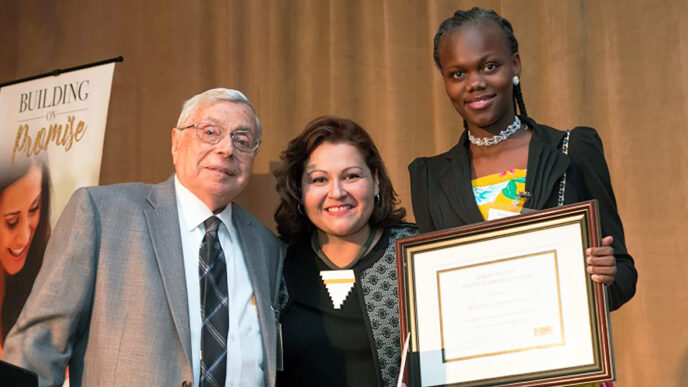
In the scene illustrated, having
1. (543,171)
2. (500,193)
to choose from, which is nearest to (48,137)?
(500,193)

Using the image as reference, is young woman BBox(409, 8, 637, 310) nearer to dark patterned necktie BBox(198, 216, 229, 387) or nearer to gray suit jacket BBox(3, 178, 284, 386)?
dark patterned necktie BBox(198, 216, 229, 387)

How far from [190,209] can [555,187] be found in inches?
40.1

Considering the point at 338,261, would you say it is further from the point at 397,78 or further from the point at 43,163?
the point at 43,163

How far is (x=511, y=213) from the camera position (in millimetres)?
2250

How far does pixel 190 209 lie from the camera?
8.15 ft

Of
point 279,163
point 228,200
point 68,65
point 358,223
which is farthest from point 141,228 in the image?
point 68,65

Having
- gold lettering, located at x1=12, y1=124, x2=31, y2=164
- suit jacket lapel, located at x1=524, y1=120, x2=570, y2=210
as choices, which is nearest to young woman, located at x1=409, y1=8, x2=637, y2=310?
suit jacket lapel, located at x1=524, y1=120, x2=570, y2=210

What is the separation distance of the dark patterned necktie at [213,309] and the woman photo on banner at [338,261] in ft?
1.17

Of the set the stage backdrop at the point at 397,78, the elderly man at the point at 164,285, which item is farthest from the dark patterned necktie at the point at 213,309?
the stage backdrop at the point at 397,78

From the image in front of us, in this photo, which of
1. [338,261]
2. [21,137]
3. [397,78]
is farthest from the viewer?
[21,137]

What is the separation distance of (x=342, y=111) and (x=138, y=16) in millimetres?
1369

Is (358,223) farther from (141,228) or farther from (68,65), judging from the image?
(68,65)

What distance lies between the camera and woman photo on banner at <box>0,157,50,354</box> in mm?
3785

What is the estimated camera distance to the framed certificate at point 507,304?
198 cm
